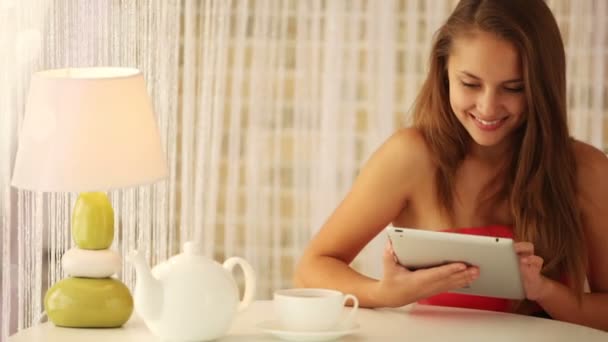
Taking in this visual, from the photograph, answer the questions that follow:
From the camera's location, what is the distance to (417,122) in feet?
7.85

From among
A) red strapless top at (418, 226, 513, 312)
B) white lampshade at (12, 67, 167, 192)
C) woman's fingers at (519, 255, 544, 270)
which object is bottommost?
red strapless top at (418, 226, 513, 312)

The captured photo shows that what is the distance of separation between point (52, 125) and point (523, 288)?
898mm

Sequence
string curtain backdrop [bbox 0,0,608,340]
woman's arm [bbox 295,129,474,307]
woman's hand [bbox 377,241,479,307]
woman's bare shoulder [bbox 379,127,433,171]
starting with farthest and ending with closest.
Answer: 1. string curtain backdrop [bbox 0,0,608,340]
2. woman's bare shoulder [bbox 379,127,433,171]
3. woman's arm [bbox 295,129,474,307]
4. woman's hand [bbox 377,241,479,307]

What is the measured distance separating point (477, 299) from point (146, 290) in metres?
0.88

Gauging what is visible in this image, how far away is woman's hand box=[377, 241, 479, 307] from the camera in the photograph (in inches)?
75.4

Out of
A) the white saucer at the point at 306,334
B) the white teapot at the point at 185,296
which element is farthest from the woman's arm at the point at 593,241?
the white teapot at the point at 185,296

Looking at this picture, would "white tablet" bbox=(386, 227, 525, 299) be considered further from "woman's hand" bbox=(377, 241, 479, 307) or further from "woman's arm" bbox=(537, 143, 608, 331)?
"woman's arm" bbox=(537, 143, 608, 331)

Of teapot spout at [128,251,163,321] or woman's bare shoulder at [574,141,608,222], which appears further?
woman's bare shoulder at [574,141,608,222]

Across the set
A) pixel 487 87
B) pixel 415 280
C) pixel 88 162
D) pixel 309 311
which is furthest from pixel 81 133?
pixel 487 87

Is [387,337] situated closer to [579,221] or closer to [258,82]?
[579,221]

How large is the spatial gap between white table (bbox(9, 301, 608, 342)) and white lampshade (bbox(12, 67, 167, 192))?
0.86 feet

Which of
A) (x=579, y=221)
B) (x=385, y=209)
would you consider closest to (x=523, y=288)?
(x=579, y=221)

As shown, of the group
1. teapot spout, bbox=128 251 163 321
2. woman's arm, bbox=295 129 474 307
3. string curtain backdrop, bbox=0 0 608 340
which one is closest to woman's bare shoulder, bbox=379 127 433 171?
woman's arm, bbox=295 129 474 307

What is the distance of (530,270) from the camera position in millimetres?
1994
